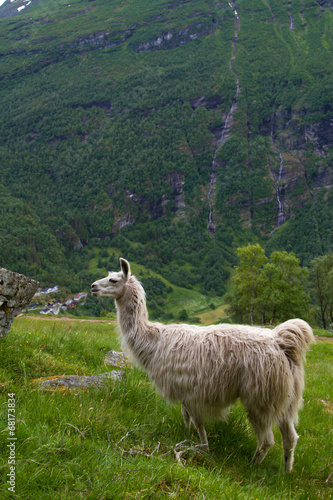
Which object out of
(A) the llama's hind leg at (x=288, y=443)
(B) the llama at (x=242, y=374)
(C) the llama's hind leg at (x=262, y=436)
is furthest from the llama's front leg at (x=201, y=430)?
(A) the llama's hind leg at (x=288, y=443)

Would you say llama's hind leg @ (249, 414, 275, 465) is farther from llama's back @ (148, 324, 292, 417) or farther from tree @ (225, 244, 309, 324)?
tree @ (225, 244, 309, 324)

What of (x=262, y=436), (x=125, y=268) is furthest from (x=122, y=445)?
(x=125, y=268)

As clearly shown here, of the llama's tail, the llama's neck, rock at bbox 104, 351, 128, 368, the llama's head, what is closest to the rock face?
the llama's head

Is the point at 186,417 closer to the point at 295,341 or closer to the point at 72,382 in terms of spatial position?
the point at 72,382

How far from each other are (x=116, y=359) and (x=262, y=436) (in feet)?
14.9

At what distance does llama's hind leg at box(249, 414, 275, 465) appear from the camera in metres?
5.21

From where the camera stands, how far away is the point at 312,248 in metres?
167

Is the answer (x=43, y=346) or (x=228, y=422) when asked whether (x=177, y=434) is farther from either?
(x=43, y=346)

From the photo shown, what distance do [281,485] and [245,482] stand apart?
57 centimetres

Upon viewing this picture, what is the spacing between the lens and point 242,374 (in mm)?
5199

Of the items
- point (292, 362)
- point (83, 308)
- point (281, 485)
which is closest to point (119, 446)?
point (281, 485)

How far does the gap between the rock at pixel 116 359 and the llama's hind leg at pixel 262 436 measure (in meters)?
3.87

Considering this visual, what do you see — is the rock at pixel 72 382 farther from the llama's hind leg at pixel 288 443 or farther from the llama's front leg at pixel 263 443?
the llama's hind leg at pixel 288 443

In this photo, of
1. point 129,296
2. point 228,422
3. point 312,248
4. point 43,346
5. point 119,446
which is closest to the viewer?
point 119,446
